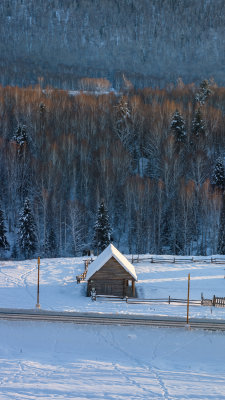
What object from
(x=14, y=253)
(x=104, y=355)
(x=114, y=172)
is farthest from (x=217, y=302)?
(x=114, y=172)

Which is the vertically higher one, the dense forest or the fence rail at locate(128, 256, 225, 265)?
the dense forest

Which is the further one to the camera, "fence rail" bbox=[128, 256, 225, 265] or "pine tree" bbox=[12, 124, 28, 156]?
"pine tree" bbox=[12, 124, 28, 156]

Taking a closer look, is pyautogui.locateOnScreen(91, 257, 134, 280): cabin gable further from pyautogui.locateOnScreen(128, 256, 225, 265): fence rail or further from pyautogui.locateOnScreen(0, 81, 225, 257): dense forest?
pyautogui.locateOnScreen(0, 81, 225, 257): dense forest

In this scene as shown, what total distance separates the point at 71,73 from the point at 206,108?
170 ft

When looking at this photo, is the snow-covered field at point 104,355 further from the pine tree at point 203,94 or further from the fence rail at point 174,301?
the pine tree at point 203,94

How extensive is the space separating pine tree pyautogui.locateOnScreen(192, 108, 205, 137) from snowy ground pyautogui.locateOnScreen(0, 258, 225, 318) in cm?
2961

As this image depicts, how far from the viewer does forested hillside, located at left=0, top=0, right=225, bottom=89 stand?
358ft

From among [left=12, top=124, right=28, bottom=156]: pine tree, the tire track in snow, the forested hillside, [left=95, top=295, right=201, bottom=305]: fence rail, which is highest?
the forested hillside

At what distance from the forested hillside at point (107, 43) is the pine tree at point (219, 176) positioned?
56.1 meters

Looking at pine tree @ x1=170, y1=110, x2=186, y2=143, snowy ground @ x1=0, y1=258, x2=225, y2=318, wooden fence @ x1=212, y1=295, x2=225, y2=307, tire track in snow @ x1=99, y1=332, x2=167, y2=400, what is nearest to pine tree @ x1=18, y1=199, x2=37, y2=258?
snowy ground @ x1=0, y1=258, x2=225, y2=318

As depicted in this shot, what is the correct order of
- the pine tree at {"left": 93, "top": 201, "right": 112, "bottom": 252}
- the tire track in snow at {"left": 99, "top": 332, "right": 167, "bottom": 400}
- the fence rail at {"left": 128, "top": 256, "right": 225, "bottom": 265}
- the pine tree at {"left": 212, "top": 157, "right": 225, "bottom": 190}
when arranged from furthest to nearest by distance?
the pine tree at {"left": 212, "top": 157, "right": 225, "bottom": 190} → the pine tree at {"left": 93, "top": 201, "right": 112, "bottom": 252} → the fence rail at {"left": 128, "top": 256, "right": 225, "bottom": 265} → the tire track in snow at {"left": 99, "top": 332, "right": 167, "bottom": 400}

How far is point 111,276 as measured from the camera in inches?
1209

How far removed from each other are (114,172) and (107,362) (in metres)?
38.1

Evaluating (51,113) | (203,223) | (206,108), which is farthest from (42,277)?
(206,108)
